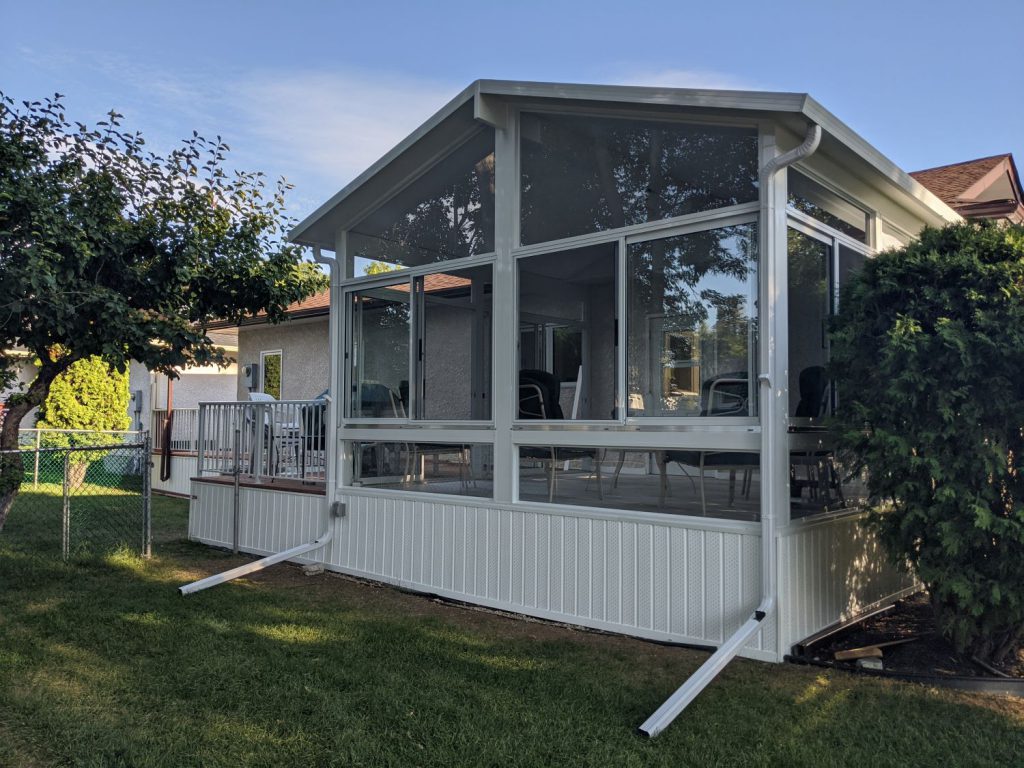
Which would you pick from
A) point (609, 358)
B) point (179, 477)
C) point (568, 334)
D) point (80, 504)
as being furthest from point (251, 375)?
point (609, 358)

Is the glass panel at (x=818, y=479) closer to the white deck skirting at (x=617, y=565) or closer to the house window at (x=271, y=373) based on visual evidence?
the white deck skirting at (x=617, y=565)

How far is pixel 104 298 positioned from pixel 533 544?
12.8 feet

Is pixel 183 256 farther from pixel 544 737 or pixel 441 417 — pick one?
pixel 544 737

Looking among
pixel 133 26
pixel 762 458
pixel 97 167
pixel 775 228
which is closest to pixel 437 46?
pixel 133 26

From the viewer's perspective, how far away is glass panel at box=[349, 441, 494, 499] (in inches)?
261

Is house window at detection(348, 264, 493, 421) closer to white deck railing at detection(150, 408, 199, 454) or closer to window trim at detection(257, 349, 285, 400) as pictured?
white deck railing at detection(150, 408, 199, 454)

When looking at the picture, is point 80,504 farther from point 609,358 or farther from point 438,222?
point 609,358

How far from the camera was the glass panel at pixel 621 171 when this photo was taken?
16.1ft

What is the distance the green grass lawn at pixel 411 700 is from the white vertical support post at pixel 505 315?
122 cm

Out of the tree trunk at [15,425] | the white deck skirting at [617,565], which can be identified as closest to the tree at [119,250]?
the tree trunk at [15,425]

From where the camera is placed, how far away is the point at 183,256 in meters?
6.64

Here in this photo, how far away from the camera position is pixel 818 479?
16.8 ft

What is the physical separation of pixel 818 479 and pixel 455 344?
3.57 meters

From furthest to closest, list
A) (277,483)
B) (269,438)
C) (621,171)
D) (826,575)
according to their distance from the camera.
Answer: (269,438)
(277,483)
(621,171)
(826,575)
